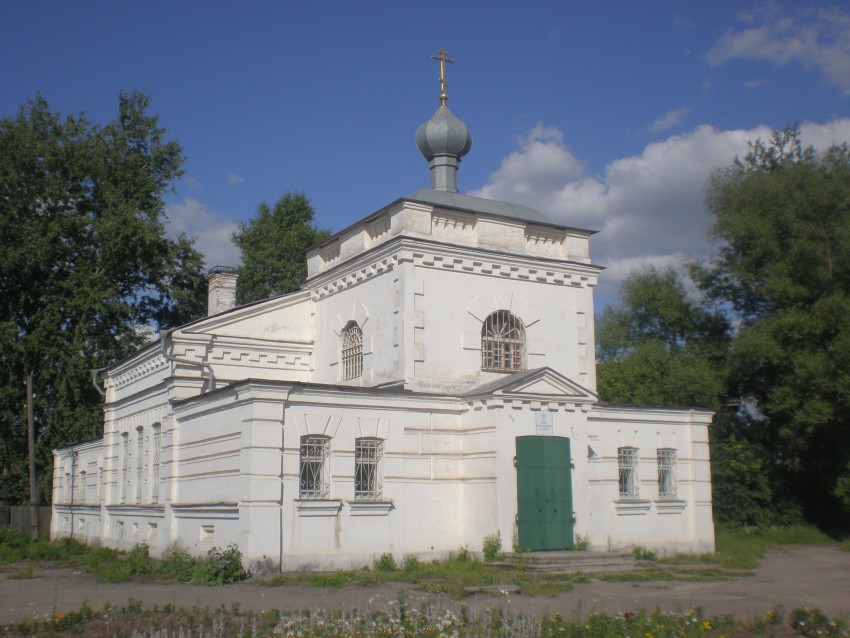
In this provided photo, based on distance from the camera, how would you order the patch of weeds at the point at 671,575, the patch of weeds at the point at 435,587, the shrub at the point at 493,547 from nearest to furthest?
the patch of weeds at the point at 435,587
the patch of weeds at the point at 671,575
the shrub at the point at 493,547

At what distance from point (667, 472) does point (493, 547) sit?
5.80 meters

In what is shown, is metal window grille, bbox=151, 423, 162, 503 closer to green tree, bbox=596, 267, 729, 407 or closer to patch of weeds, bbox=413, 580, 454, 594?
patch of weeds, bbox=413, 580, 454, 594

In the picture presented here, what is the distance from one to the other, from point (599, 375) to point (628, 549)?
14063mm

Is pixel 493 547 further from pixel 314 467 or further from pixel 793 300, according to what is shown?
pixel 793 300

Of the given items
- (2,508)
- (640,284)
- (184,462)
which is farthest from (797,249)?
(2,508)

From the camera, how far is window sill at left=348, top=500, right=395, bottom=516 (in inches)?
630

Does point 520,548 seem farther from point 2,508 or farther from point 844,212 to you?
point 2,508

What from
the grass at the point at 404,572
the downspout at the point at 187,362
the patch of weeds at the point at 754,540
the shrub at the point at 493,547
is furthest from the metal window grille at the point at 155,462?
the patch of weeds at the point at 754,540

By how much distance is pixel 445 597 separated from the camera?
12.0 meters

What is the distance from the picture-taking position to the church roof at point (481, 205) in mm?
19781

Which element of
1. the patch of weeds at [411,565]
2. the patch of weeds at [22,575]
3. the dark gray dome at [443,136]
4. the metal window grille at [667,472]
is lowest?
the patch of weeds at [22,575]

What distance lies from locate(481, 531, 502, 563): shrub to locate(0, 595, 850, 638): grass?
634 centimetres

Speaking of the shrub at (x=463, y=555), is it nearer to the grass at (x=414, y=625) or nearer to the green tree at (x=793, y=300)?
the grass at (x=414, y=625)

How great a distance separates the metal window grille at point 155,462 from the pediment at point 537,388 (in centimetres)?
760
